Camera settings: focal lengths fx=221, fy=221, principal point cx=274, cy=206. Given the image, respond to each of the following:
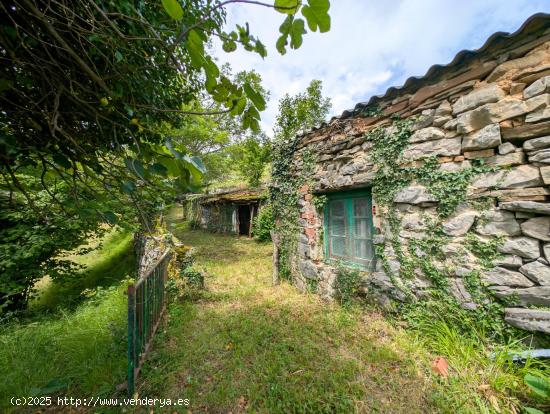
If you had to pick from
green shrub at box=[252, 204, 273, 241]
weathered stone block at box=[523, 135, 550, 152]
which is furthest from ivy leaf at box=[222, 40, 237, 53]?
green shrub at box=[252, 204, 273, 241]

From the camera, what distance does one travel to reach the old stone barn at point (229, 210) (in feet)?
36.7

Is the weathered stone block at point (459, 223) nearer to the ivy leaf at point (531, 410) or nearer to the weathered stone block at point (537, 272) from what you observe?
the weathered stone block at point (537, 272)

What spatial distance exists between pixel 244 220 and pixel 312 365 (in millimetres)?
10449

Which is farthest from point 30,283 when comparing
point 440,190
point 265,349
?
point 440,190

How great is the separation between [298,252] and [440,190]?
8.29ft

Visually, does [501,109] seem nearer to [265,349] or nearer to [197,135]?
[265,349]

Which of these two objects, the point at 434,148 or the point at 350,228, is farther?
the point at 350,228

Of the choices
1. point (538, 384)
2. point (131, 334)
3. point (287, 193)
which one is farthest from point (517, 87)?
point (131, 334)

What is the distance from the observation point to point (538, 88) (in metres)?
1.91

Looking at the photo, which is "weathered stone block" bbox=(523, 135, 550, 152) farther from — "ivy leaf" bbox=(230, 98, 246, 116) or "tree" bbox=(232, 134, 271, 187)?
"tree" bbox=(232, 134, 271, 187)

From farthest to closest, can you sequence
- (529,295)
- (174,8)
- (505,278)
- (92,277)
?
(92,277) → (505,278) → (529,295) → (174,8)

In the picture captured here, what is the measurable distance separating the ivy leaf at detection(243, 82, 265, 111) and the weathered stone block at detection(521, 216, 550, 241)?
2.65 meters

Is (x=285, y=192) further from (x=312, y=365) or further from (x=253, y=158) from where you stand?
(x=253, y=158)

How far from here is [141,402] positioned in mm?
2031
